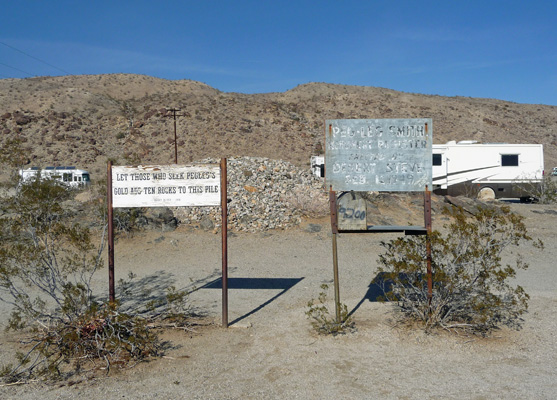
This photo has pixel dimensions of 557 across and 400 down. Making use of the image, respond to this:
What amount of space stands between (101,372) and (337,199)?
3.26m

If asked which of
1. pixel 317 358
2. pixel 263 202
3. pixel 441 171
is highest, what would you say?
pixel 441 171

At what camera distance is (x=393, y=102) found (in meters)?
55.2

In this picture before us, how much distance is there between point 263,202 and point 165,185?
338 inches

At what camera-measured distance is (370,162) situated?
5.90 metres

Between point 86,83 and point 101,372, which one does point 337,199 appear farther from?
point 86,83

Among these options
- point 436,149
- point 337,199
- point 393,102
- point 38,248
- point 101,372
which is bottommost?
point 101,372

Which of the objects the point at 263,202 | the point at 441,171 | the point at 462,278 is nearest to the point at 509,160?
the point at 441,171

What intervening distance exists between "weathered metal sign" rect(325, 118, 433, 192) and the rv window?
1754cm

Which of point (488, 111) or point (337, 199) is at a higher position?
point (488, 111)

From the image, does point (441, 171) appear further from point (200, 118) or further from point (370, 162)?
point (200, 118)

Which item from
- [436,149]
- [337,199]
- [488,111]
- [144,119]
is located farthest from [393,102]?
[337,199]

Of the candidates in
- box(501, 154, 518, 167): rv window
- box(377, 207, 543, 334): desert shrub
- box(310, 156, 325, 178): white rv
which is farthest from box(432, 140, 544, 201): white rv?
box(377, 207, 543, 334): desert shrub

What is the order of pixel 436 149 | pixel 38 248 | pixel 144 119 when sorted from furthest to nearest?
pixel 144 119 → pixel 436 149 → pixel 38 248

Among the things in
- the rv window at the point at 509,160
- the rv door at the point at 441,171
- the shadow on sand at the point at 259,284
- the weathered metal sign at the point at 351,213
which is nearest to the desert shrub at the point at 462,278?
the weathered metal sign at the point at 351,213
